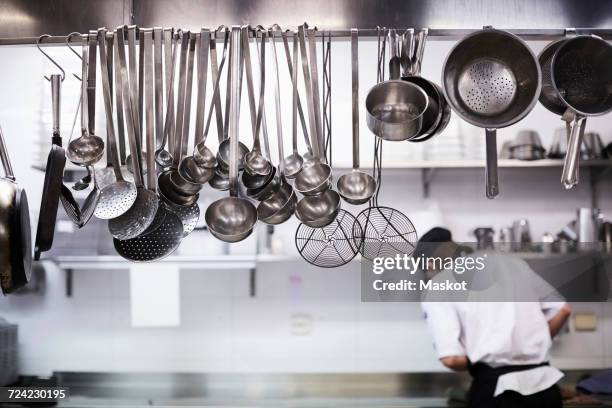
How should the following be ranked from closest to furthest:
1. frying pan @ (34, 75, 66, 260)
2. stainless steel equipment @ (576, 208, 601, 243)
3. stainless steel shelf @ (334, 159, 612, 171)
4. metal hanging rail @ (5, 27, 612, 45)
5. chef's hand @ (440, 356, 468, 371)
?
frying pan @ (34, 75, 66, 260) < metal hanging rail @ (5, 27, 612, 45) < chef's hand @ (440, 356, 468, 371) < stainless steel shelf @ (334, 159, 612, 171) < stainless steel equipment @ (576, 208, 601, 243)

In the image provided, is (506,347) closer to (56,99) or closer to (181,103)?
(181,103)

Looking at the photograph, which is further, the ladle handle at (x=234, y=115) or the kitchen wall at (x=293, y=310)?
the kitchen wall at (x=293, y=310)

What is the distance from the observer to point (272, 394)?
249cm

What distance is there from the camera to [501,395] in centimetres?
199

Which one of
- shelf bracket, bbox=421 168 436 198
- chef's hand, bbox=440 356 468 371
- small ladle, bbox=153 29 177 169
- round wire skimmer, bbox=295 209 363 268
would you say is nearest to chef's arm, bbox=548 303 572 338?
chef's hand, bbox=440 356 468 371

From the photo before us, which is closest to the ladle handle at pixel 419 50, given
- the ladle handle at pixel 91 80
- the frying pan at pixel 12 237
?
the ladle handle at pixel 91 80

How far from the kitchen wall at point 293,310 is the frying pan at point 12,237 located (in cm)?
148

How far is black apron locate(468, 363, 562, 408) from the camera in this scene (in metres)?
1.98

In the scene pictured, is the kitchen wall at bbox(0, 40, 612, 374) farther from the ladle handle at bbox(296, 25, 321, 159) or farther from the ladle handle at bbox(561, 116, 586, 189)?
the ladle handle at bbox(561, 116, 586, 189)

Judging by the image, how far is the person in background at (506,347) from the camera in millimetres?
1984

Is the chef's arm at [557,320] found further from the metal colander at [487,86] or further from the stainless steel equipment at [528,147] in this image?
the metal colander at [487,86]

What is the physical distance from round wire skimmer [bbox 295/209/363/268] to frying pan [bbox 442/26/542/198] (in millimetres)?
326

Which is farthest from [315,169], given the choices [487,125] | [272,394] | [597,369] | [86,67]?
[597,369]

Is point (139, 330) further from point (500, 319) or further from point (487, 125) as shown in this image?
point (487, 125)
